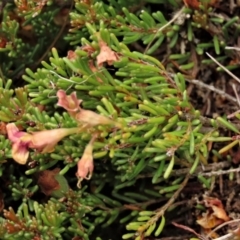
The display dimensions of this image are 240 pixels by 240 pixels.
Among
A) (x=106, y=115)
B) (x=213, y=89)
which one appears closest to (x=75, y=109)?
(x=106, y=115)

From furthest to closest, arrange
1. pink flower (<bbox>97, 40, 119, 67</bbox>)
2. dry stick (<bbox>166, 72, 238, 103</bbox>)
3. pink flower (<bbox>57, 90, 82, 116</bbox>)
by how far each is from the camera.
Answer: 1. dry stick (<bbox>166, 72, 238, 103</bbox>)
2. pink flower (<bbox>97, 40, 119, 67</bbox>)
3. pink flower (<bbox>57, 90, 82, 116</bbox>)

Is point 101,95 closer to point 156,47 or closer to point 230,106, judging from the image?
point 156,47

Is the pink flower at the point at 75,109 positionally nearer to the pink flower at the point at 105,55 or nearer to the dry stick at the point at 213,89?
the pink flower at the point at 105,55

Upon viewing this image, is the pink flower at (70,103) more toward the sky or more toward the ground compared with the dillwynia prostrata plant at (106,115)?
more toward the sky

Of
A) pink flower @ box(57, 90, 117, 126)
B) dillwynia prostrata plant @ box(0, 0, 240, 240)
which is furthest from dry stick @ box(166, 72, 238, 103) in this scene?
pink flower @ box(57, 90, 117, 126)

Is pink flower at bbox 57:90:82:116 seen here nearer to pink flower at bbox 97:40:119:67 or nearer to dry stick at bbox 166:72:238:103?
pink flower at bbox 97:40:119:67

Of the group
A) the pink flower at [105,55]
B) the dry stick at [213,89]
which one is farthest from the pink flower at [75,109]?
the dry stick at [213,89]

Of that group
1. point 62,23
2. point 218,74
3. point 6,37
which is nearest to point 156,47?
point 218,74

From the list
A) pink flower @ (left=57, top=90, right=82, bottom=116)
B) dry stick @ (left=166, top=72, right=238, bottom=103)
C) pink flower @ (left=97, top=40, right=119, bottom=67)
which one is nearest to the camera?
pink flower @ (left=57, top=90, right=82, bottom=116)
